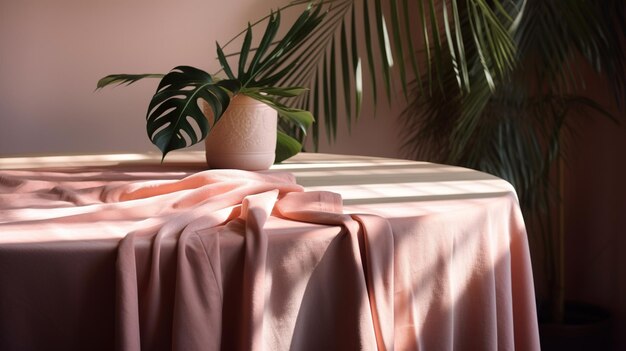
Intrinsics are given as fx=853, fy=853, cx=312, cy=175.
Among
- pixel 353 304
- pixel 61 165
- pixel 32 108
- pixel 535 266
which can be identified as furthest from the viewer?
pixel 535 266

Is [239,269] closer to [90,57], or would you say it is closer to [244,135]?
[244,135]

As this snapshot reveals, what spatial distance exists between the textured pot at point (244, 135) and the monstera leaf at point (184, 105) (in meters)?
0.06

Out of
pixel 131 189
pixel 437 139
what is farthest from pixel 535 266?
pixel 131 189

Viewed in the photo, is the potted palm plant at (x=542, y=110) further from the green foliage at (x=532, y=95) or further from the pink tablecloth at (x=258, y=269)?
the pink tablecloth at (x=258, y=269)

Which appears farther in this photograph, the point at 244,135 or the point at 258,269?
the point at 244,135

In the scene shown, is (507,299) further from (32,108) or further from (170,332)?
(32,108)

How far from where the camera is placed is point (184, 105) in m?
1.68

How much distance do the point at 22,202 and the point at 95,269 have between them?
0.45m

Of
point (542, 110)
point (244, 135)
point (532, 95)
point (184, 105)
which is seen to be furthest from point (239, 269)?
point (532, 95)

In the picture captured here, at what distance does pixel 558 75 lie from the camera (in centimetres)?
326

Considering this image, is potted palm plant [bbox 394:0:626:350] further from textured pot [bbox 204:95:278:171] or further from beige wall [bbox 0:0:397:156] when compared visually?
textured pot [bbox 204:95:278:171]

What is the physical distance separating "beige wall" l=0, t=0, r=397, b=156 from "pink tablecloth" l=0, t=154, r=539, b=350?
66.6 inches

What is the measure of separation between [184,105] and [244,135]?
29cm

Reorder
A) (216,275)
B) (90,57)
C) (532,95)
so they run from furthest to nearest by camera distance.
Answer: (532,95), (90,57), (216,275)
